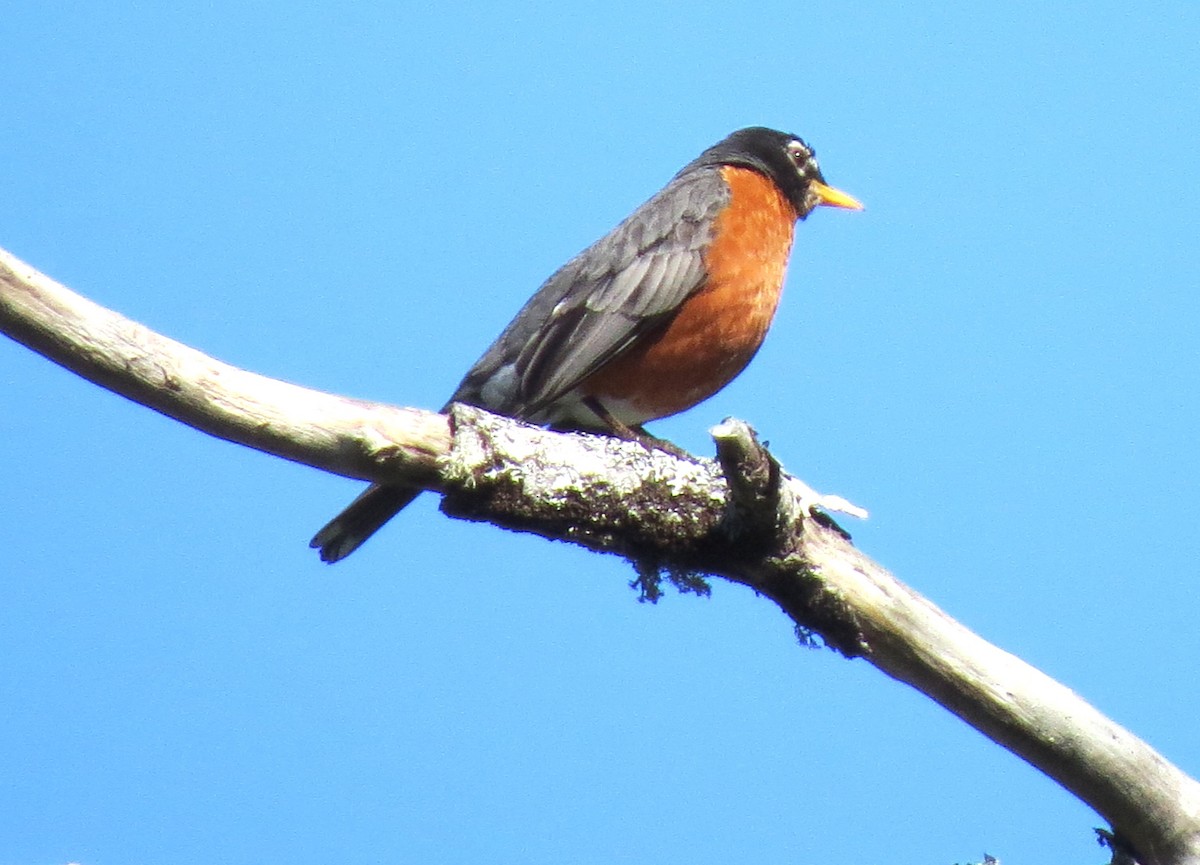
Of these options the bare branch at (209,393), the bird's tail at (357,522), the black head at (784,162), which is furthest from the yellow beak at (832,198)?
the bare branch at (209,393)

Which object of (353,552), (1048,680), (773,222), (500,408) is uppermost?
(773,222)

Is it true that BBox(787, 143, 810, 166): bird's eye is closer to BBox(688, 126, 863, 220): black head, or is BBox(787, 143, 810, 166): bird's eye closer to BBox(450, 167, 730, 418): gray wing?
BBox(688, 126, 863, 220): black head

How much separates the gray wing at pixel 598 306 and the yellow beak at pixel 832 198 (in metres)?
1.14

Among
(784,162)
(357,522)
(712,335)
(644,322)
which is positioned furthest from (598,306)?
(784,162)

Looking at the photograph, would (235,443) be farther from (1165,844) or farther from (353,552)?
(1165,844)

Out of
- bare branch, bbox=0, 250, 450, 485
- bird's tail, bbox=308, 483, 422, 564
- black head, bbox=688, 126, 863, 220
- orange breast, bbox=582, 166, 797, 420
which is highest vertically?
black head, bbox=688, 126, 863, 220

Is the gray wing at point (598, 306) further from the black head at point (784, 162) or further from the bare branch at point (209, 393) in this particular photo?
the bare branch at point (209, 393)

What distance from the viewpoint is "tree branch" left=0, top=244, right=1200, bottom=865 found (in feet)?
12.1

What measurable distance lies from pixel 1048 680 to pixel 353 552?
2571 mm

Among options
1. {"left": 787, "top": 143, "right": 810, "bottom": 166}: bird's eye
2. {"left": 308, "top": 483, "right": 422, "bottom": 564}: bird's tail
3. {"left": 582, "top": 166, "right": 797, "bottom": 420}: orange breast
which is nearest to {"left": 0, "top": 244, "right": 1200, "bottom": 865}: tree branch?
{"left": 308, "top": 483, "right": 422, "bottom": 564}: bird's tail

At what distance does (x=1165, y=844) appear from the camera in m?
4.09

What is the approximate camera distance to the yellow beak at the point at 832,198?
7.48m

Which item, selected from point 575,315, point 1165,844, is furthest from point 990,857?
point 575,315

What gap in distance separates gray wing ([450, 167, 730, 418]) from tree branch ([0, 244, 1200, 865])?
1.28 metres
